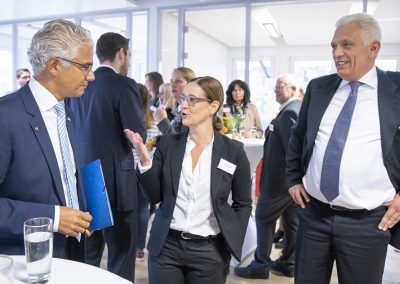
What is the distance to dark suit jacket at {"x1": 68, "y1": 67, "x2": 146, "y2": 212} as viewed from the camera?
7.12 feet

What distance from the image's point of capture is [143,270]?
2957mm

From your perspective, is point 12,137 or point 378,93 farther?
point 378,93

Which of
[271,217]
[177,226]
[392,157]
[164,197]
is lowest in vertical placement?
[271,217]

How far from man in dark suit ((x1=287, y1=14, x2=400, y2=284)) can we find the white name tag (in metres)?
0.37

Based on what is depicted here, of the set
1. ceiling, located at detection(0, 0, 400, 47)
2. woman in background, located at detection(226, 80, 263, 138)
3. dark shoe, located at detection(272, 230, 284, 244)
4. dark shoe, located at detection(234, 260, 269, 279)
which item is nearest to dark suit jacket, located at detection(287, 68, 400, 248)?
dark shoe, located at detection(234, 260, 269, 279)

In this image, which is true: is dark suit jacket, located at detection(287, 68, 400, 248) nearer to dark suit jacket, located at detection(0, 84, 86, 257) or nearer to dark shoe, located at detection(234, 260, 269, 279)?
dark suit jacket, located at detection(0, 84, 86, 257)

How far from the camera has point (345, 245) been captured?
156 centimetres

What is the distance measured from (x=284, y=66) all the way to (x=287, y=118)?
325 inches

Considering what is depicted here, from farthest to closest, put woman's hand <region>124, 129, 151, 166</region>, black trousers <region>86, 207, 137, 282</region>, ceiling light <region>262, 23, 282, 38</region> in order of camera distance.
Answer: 1. ceiling light <region>262, 23, 282, 38</region>
2. black trousers <region>86, 207, 137, 282</region>
3. woman's hand <region>124, 129, 151, 166</region>

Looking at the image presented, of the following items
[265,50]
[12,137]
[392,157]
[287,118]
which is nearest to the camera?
[12,137]

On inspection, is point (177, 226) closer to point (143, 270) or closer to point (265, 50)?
point (143, 270)

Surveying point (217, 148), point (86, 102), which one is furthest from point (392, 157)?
point (86, 102)

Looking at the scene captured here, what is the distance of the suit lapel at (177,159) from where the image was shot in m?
1.59

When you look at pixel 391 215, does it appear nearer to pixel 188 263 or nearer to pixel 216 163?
pixel 216 163
